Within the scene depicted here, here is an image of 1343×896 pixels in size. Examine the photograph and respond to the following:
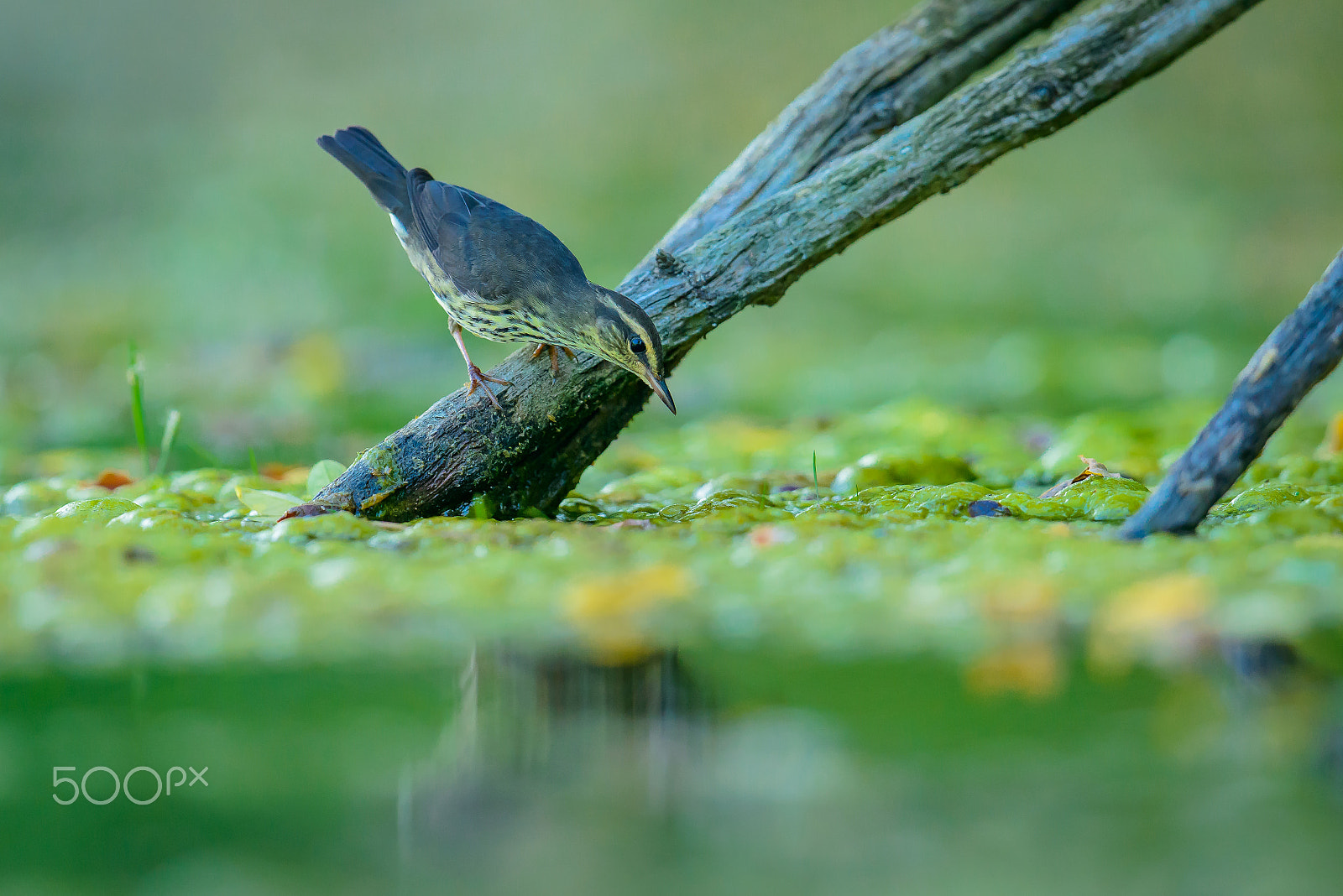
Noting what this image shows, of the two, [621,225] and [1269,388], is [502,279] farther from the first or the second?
[621,225]

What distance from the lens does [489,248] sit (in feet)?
11.4

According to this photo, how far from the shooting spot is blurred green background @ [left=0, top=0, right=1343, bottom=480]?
732 centimetres

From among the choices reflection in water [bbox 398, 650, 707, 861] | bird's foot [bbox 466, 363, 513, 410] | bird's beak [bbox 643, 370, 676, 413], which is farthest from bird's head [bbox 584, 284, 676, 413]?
reflection in water [bbox 398, 650, 707, 861]

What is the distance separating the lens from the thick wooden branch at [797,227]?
130 inches

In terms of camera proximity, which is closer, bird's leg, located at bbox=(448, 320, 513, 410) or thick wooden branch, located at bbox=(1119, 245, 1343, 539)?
thick wooden branch, located at bbox=(1119, 245, 1343, 539)

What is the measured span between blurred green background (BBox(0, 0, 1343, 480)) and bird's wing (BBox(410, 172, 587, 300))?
264cm

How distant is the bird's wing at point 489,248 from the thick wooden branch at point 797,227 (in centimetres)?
23

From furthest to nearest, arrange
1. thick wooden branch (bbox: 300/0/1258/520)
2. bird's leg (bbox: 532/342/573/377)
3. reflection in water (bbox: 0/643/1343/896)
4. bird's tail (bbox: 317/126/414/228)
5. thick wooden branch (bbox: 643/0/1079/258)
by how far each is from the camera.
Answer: bird's tail (bbox: 317/126/414/228), thick wooden branch (bbox: 643/0/1079/258), bird's leg (bbox: 532/342/573/377), thick wooden branch (bbox: 300/0/1258/520), reflection in water (bbox: 0/643/1343/896)

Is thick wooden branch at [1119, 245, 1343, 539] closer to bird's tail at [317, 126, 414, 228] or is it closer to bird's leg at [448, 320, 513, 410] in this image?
bird's leg at [448, 320, 513, 410]

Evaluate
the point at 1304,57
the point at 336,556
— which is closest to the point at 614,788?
the point at 336,556

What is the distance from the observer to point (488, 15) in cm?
1120

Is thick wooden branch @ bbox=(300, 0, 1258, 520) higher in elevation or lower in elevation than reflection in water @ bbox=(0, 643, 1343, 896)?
higher

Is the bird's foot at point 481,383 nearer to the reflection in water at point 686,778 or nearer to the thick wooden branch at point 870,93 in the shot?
the thick wooden branch at point 870,93

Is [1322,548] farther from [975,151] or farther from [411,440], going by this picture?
[411,440]
